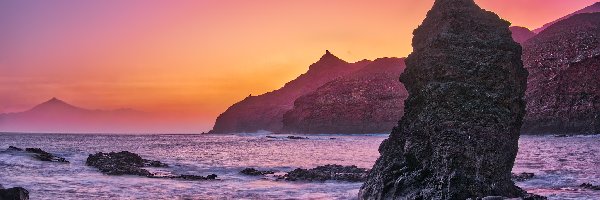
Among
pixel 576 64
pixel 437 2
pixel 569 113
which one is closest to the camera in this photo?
pixel 437 2

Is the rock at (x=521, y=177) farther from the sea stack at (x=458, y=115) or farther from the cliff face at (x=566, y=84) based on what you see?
the cliff face at (x=566, y=84)

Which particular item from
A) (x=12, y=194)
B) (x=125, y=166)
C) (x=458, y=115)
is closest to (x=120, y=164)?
(x=125, y=166)

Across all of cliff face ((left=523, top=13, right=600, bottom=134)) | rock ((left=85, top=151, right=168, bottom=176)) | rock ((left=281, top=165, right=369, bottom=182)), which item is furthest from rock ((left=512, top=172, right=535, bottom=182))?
cliff face ((left=523, top=13, right=600, bottom=134))

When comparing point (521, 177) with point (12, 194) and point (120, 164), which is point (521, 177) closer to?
point (12, 194)

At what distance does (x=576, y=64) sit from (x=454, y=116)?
398ft

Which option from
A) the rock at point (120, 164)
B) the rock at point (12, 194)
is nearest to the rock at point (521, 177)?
the rock at point (12, 194)

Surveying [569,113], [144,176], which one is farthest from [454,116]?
[569,113]

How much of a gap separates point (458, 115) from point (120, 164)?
32.4 metres

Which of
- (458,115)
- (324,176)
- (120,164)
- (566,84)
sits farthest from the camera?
(566,84)

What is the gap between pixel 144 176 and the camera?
34.7m

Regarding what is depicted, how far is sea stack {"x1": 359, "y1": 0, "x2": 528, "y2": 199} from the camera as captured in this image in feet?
48.1

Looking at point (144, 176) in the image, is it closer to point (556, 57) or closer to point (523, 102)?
point (523, 102)

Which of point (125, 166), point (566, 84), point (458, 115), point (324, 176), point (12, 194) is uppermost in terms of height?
point (566, 84)

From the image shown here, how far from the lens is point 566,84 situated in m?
121
